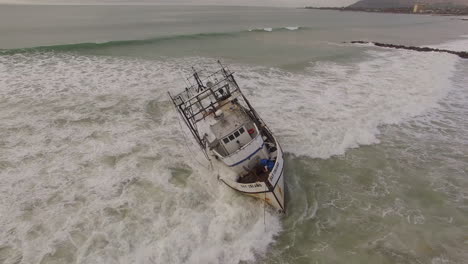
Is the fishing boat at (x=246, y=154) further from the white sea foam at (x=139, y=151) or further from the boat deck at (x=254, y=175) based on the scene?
the white sea foam at (x=139, y=151)

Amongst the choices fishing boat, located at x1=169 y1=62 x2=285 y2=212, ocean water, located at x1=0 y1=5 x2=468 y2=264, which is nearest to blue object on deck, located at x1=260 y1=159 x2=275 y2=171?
fishing boat, located at x1=169 y1=62 x2=285 y2=212

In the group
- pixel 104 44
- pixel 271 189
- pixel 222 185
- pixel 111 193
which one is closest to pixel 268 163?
pixel 271 189

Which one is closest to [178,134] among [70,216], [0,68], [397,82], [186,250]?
[70,216]

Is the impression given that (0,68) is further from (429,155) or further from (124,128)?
(429,155)

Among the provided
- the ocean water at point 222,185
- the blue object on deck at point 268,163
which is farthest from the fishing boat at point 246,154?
the ocean water at point 222,185

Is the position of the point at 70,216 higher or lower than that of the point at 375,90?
lower

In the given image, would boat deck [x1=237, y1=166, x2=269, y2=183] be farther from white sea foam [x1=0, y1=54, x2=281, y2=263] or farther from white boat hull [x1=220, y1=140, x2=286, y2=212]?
white sea foam [x1=0, y1=54, x2=281, y2=263]
